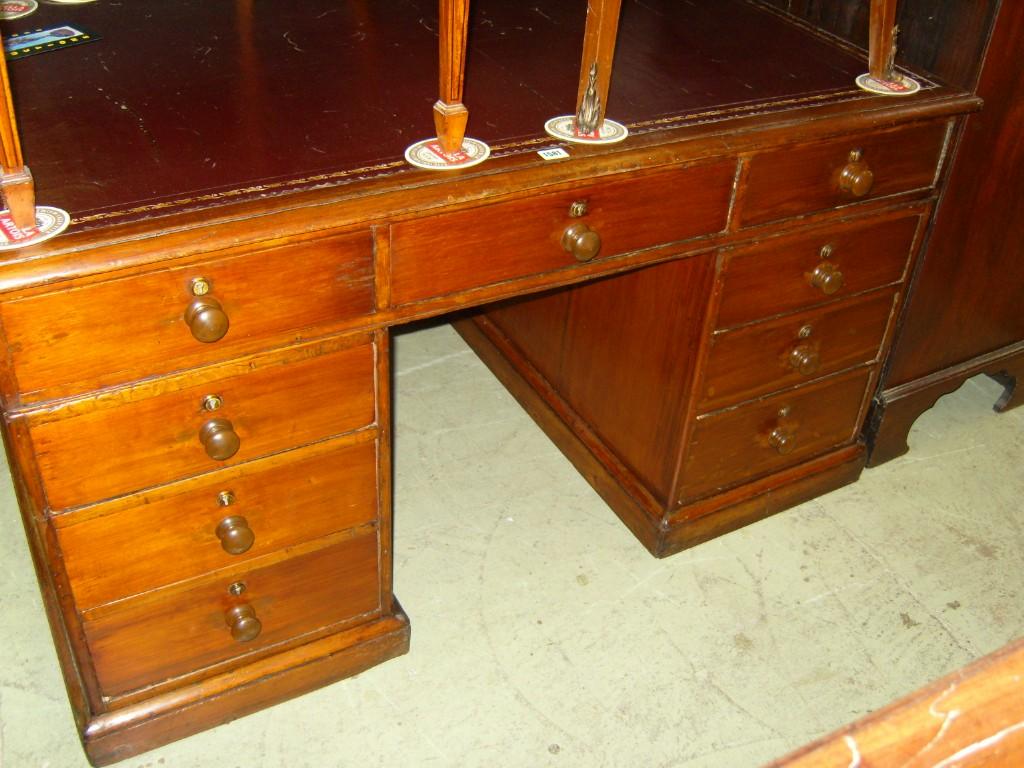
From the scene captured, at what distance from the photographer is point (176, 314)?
133 centimetres

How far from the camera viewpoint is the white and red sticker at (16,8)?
182cm

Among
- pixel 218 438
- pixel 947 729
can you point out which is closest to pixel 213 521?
pixel 218 438

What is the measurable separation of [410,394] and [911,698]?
6.46 feet

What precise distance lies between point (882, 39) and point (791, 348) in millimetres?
594

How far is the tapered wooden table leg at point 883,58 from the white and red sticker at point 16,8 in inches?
59.3

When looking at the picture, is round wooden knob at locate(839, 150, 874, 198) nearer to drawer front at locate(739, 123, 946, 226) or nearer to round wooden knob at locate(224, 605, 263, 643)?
drawer front at locate(739, 123, 946, 226)

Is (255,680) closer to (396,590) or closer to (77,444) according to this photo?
(396,590)

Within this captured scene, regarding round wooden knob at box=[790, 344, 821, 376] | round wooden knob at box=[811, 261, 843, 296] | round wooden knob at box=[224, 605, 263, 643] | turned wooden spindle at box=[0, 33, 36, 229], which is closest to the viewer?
turned wooden spindle at box=[0, 33, 36, 229]

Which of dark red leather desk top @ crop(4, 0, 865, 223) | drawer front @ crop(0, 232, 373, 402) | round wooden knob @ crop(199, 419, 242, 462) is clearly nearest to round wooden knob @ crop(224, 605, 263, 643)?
round wooden knob @ crop(199, 419, 242, 462)

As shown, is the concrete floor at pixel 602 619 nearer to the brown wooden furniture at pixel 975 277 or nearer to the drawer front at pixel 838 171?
the brown wooden furniture at pixel 975 277

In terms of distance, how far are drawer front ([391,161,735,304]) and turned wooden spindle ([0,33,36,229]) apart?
0.46 m

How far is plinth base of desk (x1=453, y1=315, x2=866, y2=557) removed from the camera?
7.13 feet

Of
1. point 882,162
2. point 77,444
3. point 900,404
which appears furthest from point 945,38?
point 77,444

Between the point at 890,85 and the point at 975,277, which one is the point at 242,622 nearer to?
the point at 890,85
